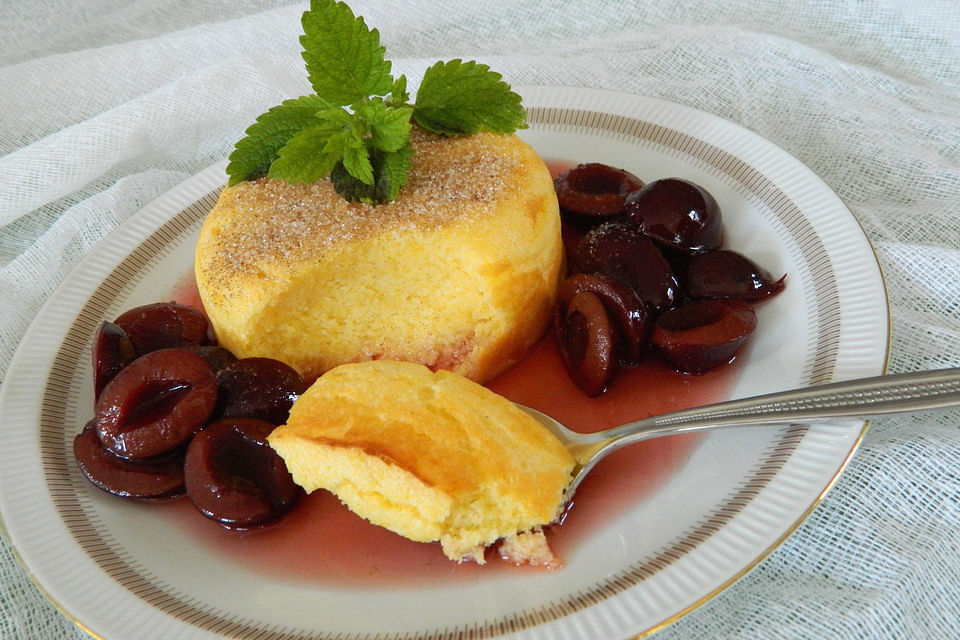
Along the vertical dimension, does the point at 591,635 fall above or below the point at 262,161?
below

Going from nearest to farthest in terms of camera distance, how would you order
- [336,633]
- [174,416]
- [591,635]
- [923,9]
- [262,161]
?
[591,635] < [336,633] < [174,416] < [262,161] < [923,9]

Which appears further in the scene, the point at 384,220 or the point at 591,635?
the point at 384,220

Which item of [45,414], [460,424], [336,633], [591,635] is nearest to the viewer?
[591,635]

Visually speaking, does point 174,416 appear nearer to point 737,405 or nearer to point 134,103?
point 737,405

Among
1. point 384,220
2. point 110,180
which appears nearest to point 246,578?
point 384,220

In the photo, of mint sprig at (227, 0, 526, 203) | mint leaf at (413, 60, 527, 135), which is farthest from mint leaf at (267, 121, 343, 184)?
mint leaf at (413, 60, 527, 135)

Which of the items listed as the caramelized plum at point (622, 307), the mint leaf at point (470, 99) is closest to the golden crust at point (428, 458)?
the caramelized plum at point (622, 307)

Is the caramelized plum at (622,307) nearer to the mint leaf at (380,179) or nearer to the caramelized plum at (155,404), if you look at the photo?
the mint leaf at (380,179)

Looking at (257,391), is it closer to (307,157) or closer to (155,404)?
(155,404)
